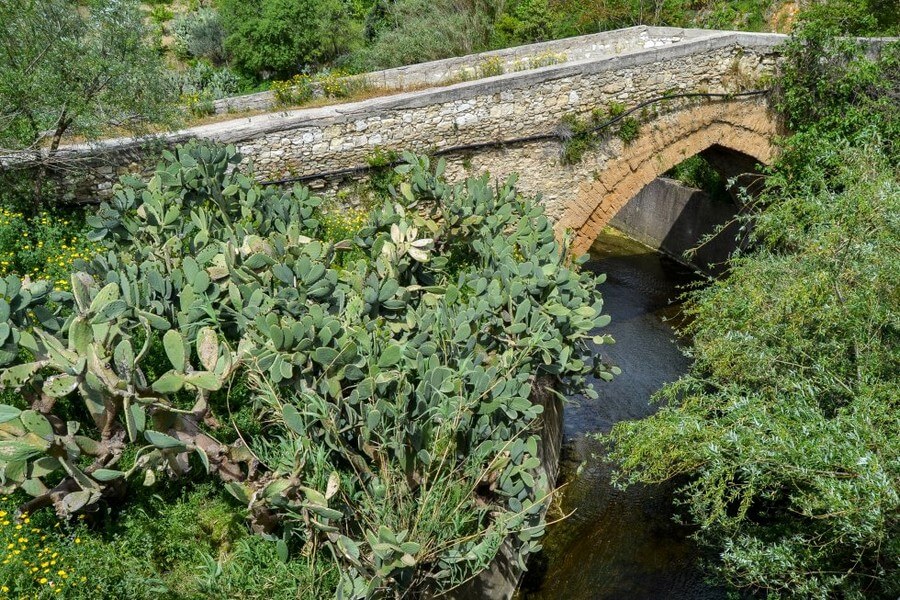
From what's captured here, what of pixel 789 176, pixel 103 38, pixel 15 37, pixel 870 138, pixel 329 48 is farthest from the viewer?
pixel 329 48

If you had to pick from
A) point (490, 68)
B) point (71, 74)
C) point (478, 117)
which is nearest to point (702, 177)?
point (490, 68)

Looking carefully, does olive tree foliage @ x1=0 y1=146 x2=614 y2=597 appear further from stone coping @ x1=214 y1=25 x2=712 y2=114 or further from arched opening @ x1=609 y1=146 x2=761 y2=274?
arched opening @ x1=609 y1=146 x2=761 y2=274

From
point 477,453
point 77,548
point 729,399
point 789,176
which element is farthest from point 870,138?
point 77,548

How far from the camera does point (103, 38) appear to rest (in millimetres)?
7352

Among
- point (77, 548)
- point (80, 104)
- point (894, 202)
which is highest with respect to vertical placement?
point (80, 104)

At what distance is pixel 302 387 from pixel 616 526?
4.42 m

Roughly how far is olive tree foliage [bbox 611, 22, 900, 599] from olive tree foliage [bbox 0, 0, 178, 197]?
6282 mm

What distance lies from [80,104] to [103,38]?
849 mm

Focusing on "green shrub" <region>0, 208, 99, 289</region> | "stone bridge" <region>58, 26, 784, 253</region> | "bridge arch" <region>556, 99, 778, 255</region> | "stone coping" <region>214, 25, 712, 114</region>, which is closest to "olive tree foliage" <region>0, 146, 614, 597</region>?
"green shrub" <region>0, 208, 99, 289</region>

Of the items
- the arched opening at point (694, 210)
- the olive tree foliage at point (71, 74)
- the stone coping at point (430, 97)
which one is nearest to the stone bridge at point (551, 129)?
the stone coping at point (430, 97)

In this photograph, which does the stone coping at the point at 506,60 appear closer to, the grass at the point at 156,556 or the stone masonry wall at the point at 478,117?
the stone masonry wall at the point at 478,117

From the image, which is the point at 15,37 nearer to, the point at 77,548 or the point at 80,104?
the point at 80,104

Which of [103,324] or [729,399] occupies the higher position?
[103,324]

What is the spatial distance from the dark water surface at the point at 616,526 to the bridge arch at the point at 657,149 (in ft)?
6.48
